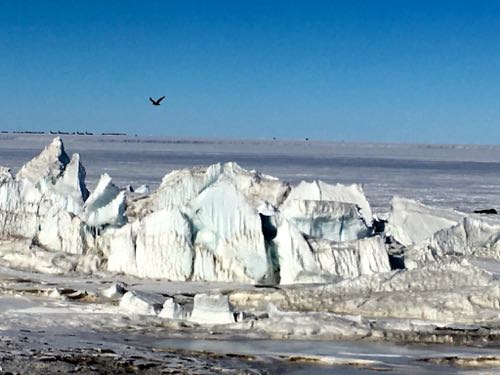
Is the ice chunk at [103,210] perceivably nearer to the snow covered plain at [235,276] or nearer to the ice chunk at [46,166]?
the snow covered plain at [235,276]

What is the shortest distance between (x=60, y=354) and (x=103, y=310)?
6.45 ft

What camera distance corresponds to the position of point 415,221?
13539mm

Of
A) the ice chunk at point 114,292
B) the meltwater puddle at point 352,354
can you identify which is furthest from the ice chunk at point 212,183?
the meltwater puddle at point 352,354

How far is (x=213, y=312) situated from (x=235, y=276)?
259 centimetres

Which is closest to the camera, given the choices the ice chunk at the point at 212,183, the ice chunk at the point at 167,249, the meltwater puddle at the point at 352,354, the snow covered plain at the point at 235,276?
the meltwater puddle at the point at 352,354

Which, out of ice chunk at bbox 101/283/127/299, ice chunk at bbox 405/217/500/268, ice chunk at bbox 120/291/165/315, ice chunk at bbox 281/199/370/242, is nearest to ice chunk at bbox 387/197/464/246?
ice chunk at bbox 405/217/500/268

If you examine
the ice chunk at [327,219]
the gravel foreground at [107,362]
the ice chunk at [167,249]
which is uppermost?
the ice chunk at [327,219]

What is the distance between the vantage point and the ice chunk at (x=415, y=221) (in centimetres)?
1334

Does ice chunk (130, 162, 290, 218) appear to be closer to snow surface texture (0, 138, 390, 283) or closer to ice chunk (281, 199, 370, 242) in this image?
snow surface texture (0, 138, 390, 283)

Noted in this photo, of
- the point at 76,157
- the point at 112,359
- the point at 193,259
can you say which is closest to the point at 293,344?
the point at 112,359

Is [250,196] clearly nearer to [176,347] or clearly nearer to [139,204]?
[139,204]

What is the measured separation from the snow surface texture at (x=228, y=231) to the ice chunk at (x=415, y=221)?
0.05ft

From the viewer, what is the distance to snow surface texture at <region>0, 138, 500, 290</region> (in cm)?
1120

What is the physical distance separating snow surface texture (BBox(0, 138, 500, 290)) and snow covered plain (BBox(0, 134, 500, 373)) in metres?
0.02
